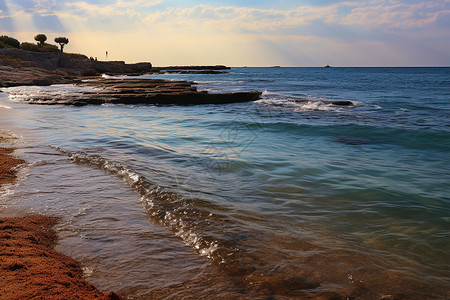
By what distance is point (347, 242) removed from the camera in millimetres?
3518

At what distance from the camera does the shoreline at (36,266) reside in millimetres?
2158

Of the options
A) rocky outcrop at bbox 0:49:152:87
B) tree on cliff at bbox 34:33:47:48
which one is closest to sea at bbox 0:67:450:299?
rocky outcrop at bbox 0:49:152:87

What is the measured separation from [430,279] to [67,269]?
3042mm

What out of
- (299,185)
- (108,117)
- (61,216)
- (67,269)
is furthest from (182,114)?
(67,269)

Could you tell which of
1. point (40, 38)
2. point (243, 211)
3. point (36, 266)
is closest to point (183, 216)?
point (243, 211)

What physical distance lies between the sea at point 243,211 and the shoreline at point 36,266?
0.17m

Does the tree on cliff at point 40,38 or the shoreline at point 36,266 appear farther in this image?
the tree on cliff at point 40,38

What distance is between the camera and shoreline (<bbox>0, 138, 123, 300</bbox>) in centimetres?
216

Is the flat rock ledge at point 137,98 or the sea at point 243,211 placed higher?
the flat rock ledge at point 137,98

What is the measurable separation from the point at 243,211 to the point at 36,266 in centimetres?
244

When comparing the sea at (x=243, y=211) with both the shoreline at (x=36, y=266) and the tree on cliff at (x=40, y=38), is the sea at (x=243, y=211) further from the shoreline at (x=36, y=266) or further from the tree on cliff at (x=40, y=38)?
the tree on cliff at (x=40, y=38)

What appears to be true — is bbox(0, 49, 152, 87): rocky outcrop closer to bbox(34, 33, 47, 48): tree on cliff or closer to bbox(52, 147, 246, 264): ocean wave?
bbox(34, 33, 47, 48): tree on cliff

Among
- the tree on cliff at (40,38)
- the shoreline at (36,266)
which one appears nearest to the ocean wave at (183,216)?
the shoreline at (36,266)

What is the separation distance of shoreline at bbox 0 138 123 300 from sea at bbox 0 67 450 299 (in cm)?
17
